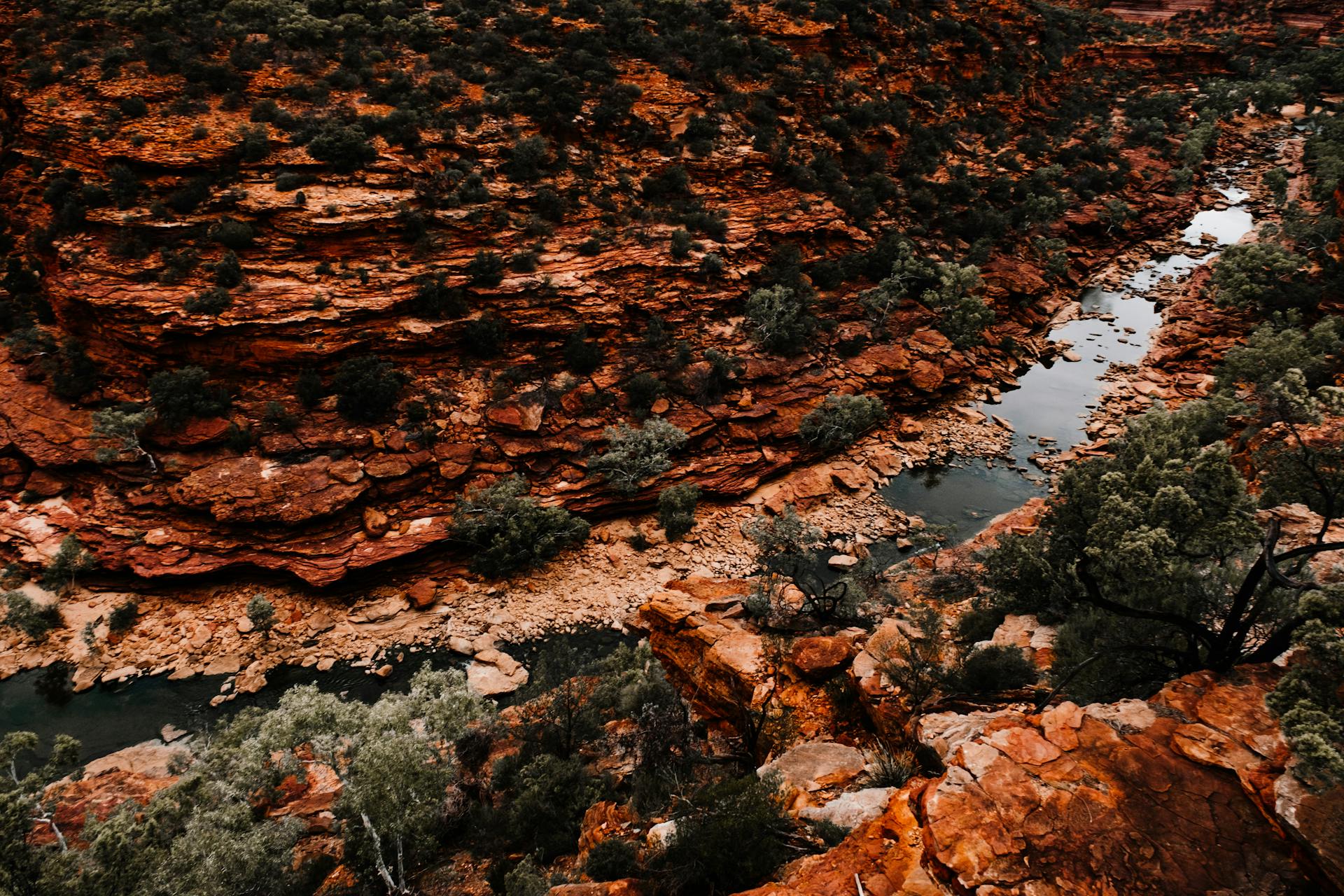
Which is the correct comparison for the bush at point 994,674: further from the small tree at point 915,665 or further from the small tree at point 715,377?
the small tree at point 715,377

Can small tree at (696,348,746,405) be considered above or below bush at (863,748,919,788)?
below

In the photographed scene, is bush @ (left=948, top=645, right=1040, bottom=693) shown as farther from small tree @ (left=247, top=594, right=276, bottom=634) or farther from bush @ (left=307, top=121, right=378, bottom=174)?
bush @ (left=307, top=121, right=378, bottom=174)

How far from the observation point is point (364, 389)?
19.5 m

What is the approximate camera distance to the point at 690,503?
68.0ft

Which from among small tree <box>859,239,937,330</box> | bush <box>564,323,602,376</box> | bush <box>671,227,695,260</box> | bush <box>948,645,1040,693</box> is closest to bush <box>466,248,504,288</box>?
bush <box>564,323,602,376</box>

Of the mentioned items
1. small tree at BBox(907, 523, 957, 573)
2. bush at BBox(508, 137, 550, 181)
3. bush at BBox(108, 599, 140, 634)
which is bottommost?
bush at BBox(108, 599, 140, 634)

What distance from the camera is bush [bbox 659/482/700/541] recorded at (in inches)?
806

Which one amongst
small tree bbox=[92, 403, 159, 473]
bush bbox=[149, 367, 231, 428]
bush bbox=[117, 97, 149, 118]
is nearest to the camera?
small tree bbox=[92, 403, 159, 473]

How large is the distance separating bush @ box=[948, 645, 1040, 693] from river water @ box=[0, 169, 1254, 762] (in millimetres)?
9972

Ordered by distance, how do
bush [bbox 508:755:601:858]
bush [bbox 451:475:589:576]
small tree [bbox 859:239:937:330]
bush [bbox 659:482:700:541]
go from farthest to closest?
small tree [bbox 859:239:937:330] < bush [bbox 659:482:700:541] < bush [bbox 451:475:589:576] < bush [bbox 508:755:601:858]

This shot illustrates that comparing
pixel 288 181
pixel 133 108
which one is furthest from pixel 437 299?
pixel 133 108

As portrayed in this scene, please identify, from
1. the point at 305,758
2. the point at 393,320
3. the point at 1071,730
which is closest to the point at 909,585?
the point at 1071,730

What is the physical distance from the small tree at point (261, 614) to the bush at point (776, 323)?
63.4 feet

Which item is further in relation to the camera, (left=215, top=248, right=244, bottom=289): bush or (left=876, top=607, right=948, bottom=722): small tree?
(left=215, top=248, right=244, bottom=289): bush
